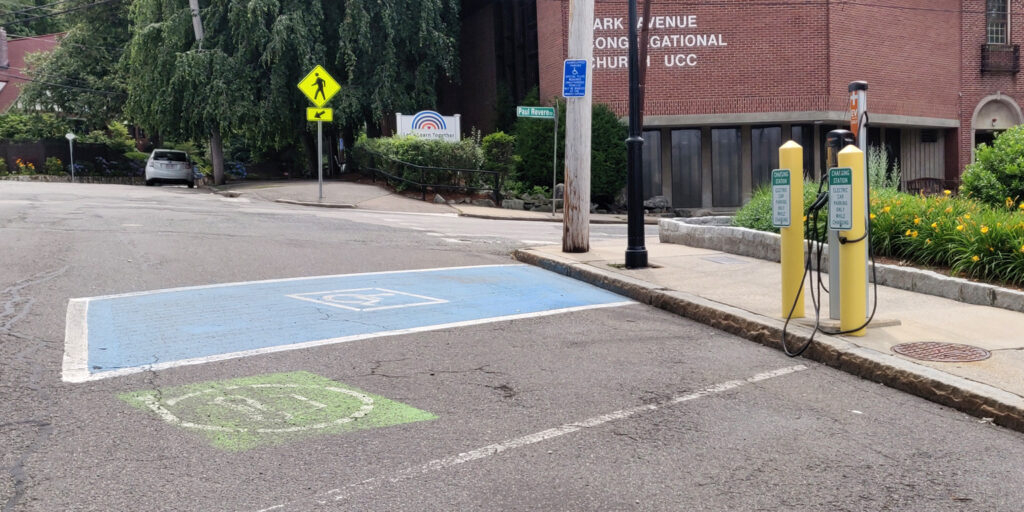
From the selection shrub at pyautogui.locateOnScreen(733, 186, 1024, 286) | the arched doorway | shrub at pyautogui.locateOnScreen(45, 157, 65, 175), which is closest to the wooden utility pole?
shrub at pyautogui.locateOnScreen(733, 186, 1024, 286)

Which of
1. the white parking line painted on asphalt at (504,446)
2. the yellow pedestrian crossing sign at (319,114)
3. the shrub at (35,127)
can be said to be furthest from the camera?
the shrub at (35,127)

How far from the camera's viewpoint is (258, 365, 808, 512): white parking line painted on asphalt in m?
4.36

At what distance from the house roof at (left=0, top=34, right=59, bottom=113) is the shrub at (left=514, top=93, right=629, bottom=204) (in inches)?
1744

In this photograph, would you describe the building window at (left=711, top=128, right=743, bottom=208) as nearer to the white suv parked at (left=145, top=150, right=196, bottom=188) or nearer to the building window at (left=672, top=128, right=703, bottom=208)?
the building window at (left=672, top=128, right=703, bottom=208)

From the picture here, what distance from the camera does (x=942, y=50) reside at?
32.3 meters

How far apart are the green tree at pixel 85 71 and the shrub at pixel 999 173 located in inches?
1581

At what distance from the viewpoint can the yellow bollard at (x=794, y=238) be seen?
8148 millimetres

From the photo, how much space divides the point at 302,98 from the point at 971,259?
2644cm

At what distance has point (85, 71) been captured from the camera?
148 ft

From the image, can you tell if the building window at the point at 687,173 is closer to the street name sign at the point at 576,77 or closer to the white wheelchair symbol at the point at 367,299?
the street name sign at the point at 576,77

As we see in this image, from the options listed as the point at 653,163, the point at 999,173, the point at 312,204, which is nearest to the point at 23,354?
the point at 999,173

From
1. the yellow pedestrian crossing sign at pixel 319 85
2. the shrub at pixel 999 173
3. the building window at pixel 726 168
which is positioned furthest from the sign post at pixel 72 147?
the shrub at pixel 999 173

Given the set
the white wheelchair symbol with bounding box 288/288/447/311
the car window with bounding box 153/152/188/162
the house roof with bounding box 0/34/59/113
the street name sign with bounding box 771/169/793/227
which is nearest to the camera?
the street name sign with bounding box 771/169/793/227

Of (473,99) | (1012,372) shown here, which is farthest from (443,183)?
(1012,372)
